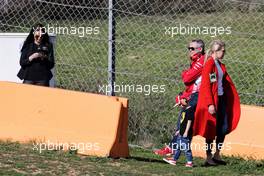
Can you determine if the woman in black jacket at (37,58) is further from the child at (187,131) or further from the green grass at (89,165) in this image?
the child at (187,131)

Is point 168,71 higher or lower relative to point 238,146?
higher

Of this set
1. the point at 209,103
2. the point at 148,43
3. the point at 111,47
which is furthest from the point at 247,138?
the point at 148,43

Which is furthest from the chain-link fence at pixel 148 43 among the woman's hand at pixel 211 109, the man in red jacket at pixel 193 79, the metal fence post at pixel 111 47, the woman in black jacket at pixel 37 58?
the woman's hand at pixel 211 109

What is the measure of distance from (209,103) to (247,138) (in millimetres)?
1296

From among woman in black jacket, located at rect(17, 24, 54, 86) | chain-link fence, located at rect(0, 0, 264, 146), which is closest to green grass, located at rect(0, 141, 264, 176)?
woman in black jacket, located at rect(17, 24, 54, 86)

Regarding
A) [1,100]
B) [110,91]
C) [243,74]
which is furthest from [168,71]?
[1,100]

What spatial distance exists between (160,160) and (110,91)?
1.38 metres

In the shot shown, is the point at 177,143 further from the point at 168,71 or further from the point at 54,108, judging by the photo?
the point at 168,71

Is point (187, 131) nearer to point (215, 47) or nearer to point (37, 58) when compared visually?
point (215, 47)

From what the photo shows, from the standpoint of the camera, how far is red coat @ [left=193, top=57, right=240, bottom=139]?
8.97m

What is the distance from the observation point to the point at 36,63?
10875mm

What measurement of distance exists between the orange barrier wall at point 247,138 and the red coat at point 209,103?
71 centimetres

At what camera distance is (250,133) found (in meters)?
9.98

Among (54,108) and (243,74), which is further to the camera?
(243,74)
